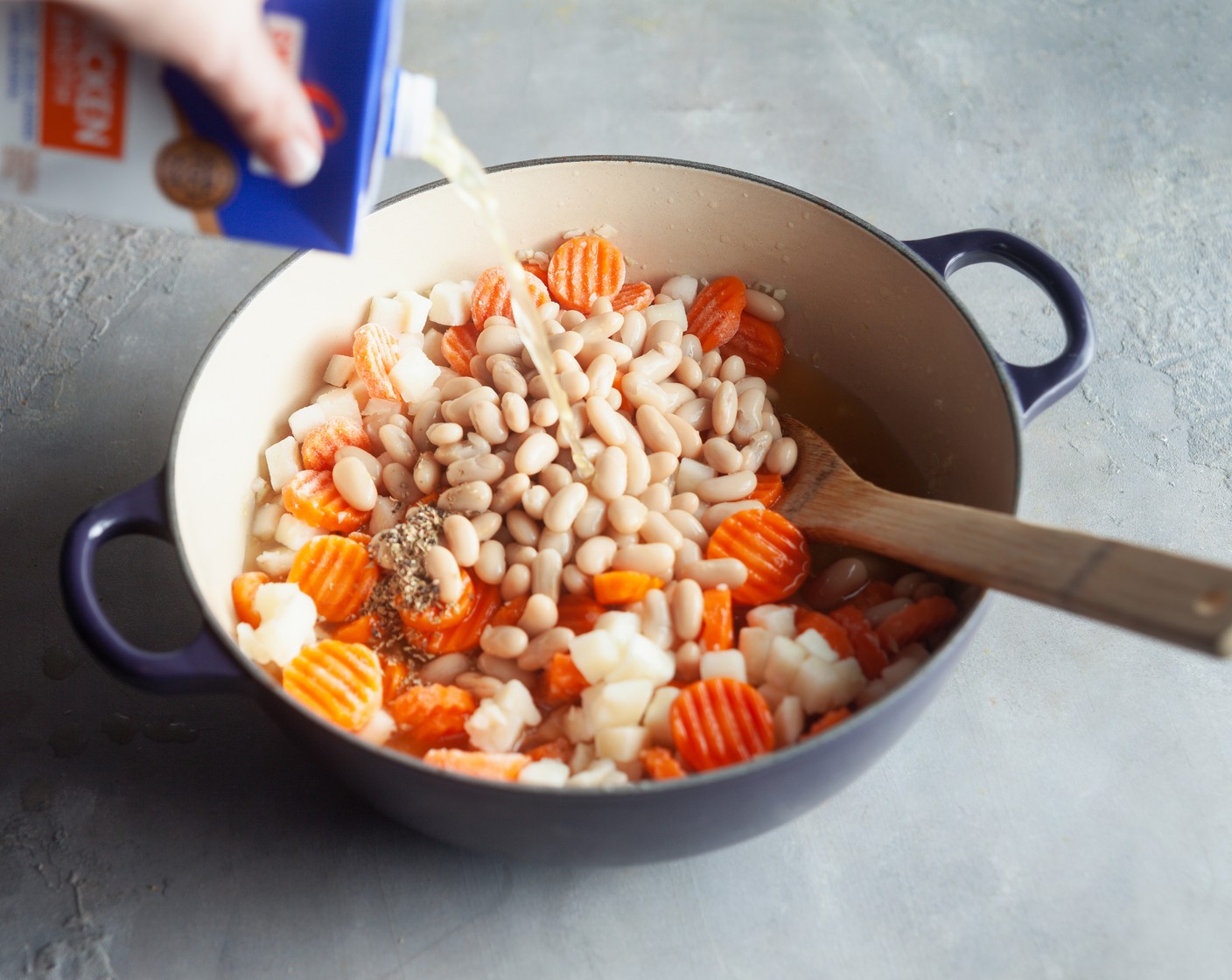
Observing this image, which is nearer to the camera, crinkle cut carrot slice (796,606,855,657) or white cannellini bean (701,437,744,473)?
crinkle cut carrot slice (796,606,855,657)

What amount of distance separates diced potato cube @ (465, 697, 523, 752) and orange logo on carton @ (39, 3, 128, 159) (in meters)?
0.50

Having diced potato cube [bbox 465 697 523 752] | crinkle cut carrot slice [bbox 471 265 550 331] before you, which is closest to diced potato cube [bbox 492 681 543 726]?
diced potato cube [bbox 465 697 523 752]

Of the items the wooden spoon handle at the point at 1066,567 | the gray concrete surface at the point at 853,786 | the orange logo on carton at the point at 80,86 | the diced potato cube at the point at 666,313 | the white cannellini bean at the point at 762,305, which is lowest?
the gray concrete surface at the point at 853,786

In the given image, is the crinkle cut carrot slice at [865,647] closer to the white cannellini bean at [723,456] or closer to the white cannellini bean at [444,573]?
the white cannellini bean at [723,456]

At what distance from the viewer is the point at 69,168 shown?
0.73 metres

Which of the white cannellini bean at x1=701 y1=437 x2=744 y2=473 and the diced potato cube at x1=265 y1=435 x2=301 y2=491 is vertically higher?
the white cannellini bean at x1=701 y1=437 x2=744 y2=473

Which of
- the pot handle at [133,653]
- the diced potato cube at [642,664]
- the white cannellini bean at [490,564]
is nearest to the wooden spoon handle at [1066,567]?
Answer: the diced potato cube at [642,664]

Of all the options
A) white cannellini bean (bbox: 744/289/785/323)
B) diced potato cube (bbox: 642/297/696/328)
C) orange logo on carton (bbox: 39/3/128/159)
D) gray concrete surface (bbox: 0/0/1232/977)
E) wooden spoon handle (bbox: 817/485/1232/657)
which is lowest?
gray concrete surface (bbox: 0/0/1232/977)

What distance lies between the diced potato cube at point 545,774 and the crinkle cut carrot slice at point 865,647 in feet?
0.89

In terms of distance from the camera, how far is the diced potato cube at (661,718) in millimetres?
892

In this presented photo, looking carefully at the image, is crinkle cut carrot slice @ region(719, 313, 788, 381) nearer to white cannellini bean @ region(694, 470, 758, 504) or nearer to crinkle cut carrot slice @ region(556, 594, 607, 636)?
white cannellini bean @ region(694, 470, 758, 504)

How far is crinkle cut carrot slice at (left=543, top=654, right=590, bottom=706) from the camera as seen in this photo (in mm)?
933

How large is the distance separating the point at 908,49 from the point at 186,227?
4.38ft

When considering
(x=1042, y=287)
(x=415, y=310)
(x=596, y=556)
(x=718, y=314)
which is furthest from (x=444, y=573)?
(x=1042, y=287)
